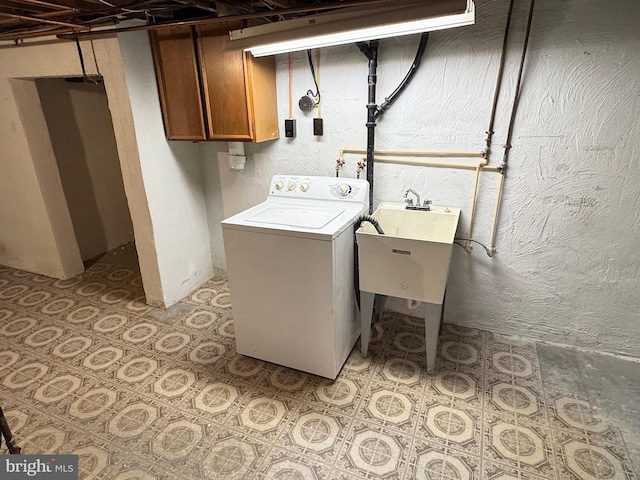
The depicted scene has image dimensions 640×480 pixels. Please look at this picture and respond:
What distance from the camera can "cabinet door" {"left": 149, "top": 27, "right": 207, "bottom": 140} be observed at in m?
2.38

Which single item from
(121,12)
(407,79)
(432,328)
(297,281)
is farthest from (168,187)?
(432,328)

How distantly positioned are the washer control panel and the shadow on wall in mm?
2287

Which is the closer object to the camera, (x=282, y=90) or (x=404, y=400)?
(x=404, y=400)

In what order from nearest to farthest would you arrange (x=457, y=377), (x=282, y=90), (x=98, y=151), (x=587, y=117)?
(x=587, y=117) < (x=457, y=377) < (x=282, y=90) < (x=98, y=151)

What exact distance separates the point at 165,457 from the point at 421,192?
2.08 meters

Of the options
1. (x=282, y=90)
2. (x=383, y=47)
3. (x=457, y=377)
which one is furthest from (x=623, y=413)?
(x=282, y=90)

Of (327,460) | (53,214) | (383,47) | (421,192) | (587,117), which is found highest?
(383,47)

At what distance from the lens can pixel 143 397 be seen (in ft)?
6.67

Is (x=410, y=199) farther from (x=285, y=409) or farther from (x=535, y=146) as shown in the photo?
(x=285, y=409)

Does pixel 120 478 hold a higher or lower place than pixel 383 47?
lower

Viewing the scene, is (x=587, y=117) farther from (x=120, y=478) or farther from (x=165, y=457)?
(x=120, y=478)

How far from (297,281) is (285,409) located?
69 centimetres

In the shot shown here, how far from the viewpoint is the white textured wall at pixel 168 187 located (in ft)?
8.02

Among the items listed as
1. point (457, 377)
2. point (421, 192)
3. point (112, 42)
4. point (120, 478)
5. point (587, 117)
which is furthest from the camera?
point (421, 192)
